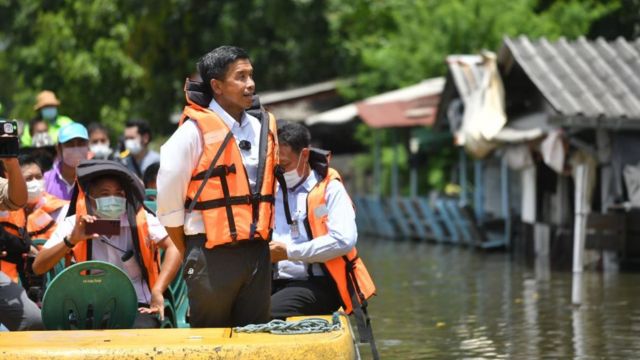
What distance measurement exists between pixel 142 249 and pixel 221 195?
6.13ft

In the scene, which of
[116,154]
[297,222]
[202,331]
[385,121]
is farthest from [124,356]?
[385,121]

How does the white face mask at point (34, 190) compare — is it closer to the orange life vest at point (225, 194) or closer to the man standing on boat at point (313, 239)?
the man standing on boat at point (313, 239)

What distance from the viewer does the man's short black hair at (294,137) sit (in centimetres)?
791

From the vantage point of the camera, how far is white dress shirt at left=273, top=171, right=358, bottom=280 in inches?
303

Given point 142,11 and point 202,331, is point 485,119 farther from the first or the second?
point 202,331

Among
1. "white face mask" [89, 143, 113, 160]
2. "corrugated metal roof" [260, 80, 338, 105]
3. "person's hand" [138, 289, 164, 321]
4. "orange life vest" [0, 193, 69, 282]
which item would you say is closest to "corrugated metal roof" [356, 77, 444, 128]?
"corrugated metal roof" [260, 80, 338, 105]

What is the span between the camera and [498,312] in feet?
45.0

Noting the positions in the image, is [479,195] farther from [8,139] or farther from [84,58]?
[8,139]

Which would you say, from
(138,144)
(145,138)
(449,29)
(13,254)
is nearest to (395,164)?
(449,29)

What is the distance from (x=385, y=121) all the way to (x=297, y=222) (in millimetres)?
17159

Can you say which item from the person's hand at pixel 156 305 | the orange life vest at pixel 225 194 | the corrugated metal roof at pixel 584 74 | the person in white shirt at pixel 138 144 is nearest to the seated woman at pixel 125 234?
the person's hand at pixel 156 305

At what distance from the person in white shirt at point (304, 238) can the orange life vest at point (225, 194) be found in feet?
3.96

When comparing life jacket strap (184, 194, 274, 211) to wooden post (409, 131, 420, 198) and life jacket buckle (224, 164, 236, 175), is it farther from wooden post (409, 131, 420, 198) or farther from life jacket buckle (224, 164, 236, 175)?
wooden post (409, 131, 420, 198)

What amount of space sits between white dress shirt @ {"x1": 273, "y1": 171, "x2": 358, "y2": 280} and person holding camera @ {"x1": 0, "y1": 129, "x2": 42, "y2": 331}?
A: 1.36 meters
